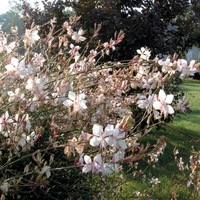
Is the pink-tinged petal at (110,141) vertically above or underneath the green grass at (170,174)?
above

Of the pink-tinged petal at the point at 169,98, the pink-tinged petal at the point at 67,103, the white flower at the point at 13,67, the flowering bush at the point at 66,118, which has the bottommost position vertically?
the flowering bush at the point at 66,118

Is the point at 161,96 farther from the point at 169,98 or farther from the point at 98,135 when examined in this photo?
the point at 98,135

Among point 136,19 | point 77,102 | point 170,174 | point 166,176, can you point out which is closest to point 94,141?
point 77,102

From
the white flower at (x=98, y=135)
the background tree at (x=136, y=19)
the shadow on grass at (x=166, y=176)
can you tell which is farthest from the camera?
the background tree at (x=136, y=19)

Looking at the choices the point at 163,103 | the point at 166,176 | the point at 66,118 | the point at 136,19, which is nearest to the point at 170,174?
the point at 166,176

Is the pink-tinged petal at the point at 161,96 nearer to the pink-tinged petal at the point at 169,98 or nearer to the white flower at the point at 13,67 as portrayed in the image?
the pink-tinged petal at the point at 169,98

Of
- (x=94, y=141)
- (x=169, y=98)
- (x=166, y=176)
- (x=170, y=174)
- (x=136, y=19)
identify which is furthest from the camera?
(x=136, y=19)

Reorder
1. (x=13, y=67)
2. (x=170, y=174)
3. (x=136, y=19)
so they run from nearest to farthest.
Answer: (x=13, y=67) → (x=170, y=174) → (x=136, y=19)

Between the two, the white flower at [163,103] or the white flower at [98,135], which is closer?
the white flower at [98,135]

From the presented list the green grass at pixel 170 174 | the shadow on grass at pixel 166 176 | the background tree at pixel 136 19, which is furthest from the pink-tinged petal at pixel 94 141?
the background tree at pixel 136 19

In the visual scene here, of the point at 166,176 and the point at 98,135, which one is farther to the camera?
the point at 166,176

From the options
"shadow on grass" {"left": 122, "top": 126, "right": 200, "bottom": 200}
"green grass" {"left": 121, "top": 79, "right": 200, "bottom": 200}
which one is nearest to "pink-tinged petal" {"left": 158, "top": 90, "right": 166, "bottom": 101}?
"green grass" {"left": 121, "top": 79, "right": 200, "bottom": 200}

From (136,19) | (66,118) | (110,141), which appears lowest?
(66,118)

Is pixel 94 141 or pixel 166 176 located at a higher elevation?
pixel 94 141
